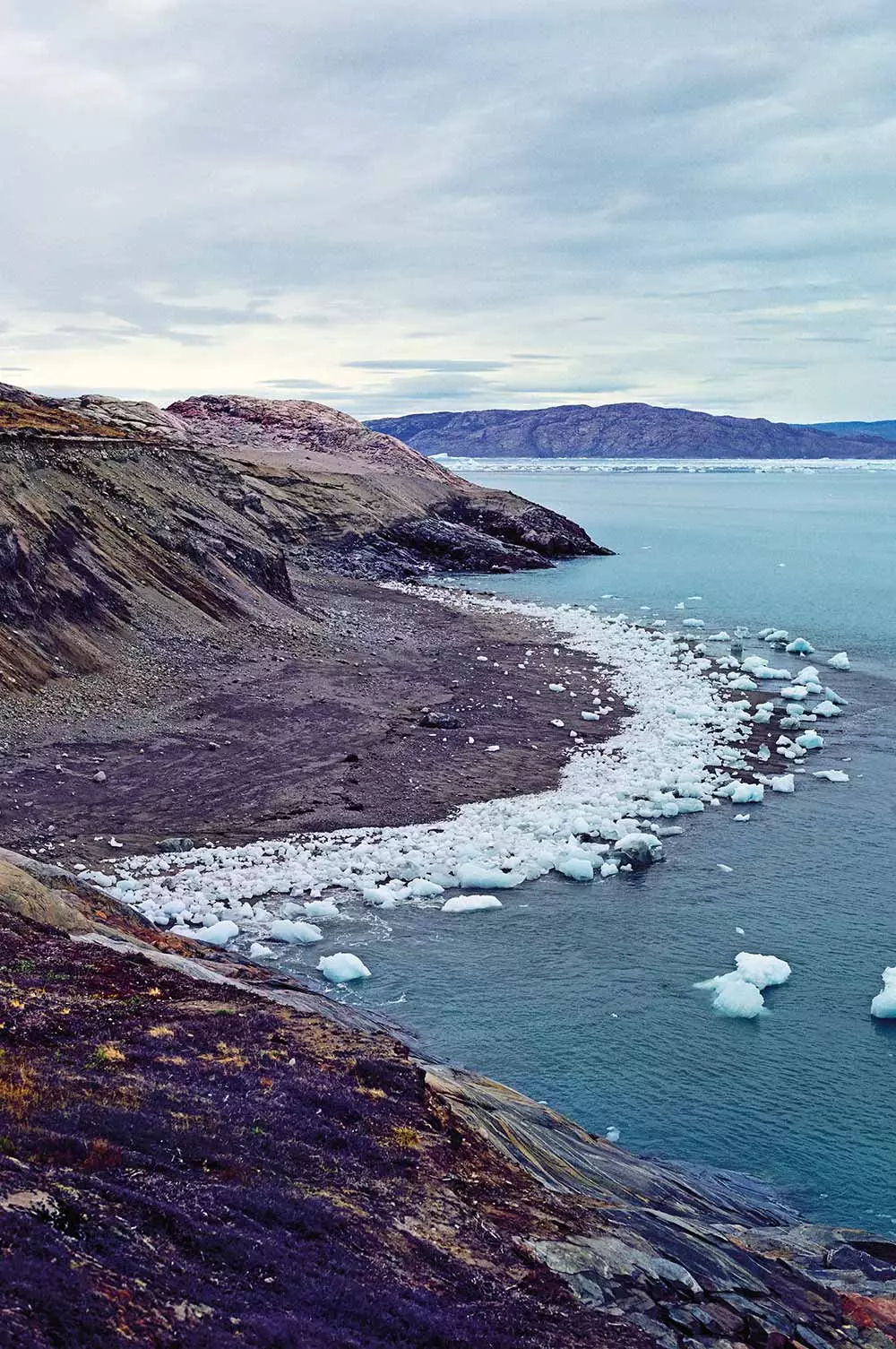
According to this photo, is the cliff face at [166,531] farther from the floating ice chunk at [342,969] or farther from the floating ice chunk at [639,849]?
the floating ice chunk at [639,849]

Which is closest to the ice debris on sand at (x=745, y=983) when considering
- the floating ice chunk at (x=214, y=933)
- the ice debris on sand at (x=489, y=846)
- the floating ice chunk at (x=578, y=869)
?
the floating ice chunk at (x=578, y=869)

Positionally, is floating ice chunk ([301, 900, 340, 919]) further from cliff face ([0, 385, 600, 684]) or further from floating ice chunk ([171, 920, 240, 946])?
cliff face ([0, 385, 600, 684])

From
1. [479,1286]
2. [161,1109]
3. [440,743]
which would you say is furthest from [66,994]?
[440,743]

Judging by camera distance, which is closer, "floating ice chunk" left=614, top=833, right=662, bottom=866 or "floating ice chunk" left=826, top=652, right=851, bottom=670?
"floating ice chunk" left=614, top=833, right=662, bottom=866

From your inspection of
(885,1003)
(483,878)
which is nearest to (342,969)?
(483,878)

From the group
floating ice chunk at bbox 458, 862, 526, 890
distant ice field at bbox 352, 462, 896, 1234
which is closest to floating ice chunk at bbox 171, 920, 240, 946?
distant ice field at bbox 352, 462, 896, 1234
